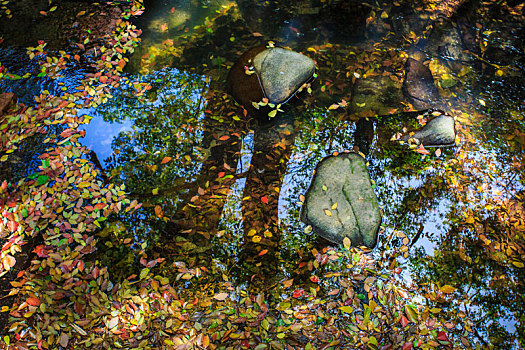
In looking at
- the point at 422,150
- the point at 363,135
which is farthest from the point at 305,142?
the point at 422,150

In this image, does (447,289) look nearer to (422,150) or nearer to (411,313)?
(411,313)

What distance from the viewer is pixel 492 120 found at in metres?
4.27

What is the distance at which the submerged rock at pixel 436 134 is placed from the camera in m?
4.01

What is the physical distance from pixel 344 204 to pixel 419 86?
2.57m

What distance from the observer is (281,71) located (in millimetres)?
4434

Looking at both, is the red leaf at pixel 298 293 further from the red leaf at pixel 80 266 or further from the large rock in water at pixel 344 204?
the red leaf at pixel 80 266

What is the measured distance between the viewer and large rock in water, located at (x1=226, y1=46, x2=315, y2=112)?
439 centimetres

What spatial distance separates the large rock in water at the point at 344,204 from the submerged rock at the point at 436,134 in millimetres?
968

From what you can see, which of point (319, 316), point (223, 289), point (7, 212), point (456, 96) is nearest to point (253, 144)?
point (223, 289)

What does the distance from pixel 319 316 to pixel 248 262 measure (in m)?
0.87

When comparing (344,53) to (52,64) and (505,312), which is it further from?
(52,64)

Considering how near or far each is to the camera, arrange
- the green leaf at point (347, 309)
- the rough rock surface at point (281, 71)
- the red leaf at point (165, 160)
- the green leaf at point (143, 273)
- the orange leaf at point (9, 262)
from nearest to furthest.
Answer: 1. the green leaf at point (347, 309)
2. the orange leaf at point (9, 262)
3. the green leaf at point (143, 273)
4. the red leaf at point (165, 160)
5. the rough rock surface at point (281, 71)

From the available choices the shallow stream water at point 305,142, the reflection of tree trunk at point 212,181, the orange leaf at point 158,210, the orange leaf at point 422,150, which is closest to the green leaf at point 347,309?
the shallow stream water at point 305,142

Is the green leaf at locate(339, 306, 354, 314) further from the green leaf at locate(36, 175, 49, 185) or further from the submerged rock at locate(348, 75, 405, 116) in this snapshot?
the green leaf at locate(36, 175, 49, 185)
